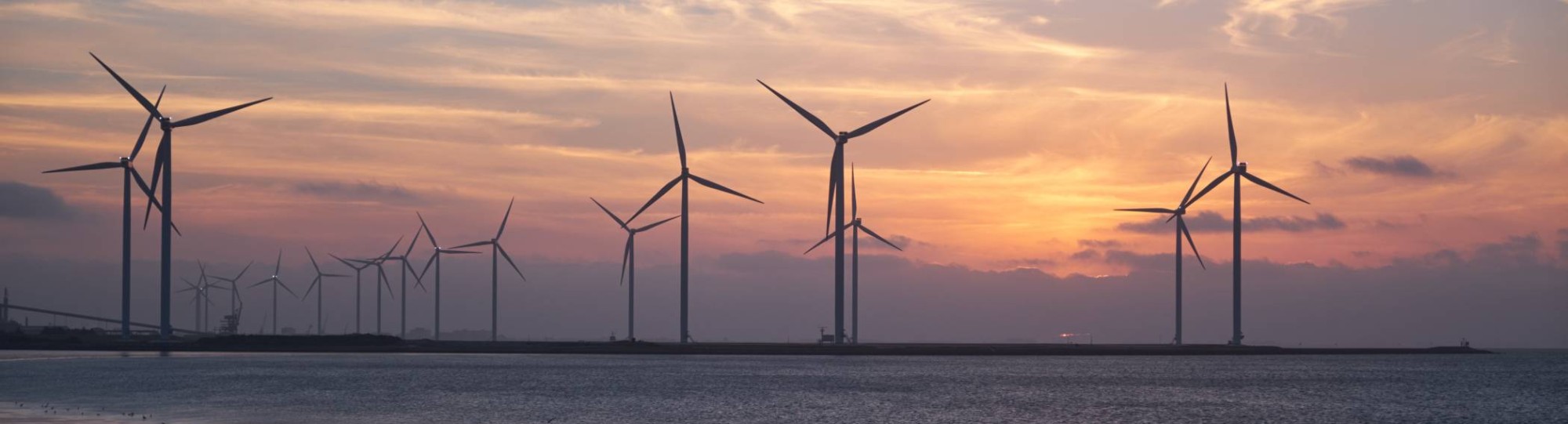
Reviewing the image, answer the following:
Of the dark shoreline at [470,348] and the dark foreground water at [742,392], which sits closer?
the dark foreground water at [742,392]

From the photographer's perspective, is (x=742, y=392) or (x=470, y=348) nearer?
(x=742, y=392)

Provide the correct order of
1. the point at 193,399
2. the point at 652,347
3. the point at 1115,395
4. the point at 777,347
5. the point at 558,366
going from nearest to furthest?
the point at 193,399 < the point at 1115,395 < the point at 558,366 < the point at 652,347 < the point at 777,347

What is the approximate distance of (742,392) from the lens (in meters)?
95.8

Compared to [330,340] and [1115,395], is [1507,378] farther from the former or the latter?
[330,340]

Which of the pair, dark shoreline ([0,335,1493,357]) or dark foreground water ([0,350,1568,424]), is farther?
dark shoreline ([0,335,1493,357])

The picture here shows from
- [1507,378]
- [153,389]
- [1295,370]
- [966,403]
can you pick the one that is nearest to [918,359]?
[1295,370]

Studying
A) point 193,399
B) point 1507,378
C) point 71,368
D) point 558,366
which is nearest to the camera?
point 193,399

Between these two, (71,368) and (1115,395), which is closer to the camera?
(1115,395)

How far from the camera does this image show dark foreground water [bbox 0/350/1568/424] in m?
71.5

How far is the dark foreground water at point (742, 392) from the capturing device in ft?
235

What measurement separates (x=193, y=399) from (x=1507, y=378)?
10863 cm

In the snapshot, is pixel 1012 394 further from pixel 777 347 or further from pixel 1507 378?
pixel 777 347

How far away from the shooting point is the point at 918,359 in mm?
176375

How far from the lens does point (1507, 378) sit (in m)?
134
